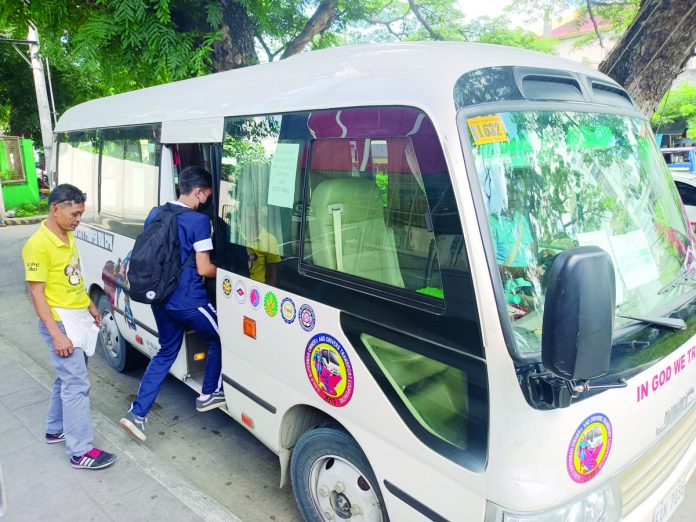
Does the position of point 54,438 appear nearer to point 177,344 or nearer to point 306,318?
point 177,344

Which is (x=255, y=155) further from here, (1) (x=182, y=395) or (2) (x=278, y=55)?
(2) (x=278, y=55)

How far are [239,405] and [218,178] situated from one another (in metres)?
1.39

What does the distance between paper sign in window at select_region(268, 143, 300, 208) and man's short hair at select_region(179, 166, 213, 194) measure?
0.70m

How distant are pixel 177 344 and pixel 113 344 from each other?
1.76 meters

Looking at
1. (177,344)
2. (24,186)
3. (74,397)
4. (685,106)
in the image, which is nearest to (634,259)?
(177,344)

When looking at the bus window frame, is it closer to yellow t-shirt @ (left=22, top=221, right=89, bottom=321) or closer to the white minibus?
the white minibus

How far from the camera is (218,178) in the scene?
3.21 metres

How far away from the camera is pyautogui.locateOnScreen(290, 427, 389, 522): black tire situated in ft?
7.92

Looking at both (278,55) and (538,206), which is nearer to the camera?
(538,206)

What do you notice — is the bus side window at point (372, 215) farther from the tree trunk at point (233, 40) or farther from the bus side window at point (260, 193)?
the tree trunk at point (233, 40)

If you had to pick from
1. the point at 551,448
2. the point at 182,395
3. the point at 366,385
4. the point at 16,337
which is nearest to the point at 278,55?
the point at 16,337

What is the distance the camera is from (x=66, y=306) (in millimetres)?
3197

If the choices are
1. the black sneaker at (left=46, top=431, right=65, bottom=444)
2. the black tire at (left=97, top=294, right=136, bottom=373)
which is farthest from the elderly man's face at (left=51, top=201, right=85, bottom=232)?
the black tire at (left=97, top=294, right=136, bottom=373)

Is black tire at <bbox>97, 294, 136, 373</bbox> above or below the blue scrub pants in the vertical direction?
below
